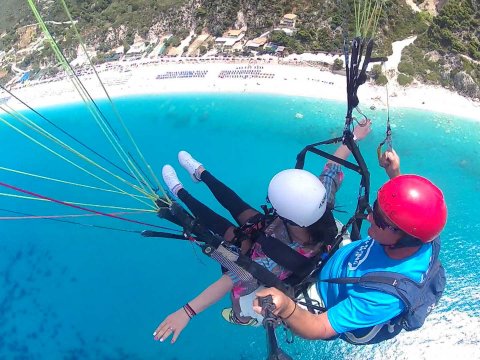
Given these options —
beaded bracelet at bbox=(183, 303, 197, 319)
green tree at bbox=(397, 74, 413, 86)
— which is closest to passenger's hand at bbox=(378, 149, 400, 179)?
beaded bracelet at bbox=(183, 303, 197, 319)

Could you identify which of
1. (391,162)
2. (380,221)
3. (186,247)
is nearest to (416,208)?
(380,221)

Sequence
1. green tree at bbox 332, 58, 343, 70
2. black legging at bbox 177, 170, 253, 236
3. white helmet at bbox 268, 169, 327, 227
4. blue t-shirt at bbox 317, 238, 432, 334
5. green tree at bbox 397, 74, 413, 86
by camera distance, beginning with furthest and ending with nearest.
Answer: green tree at bbox 332, 58, 343, 70, green tree at bbox 397, 74, 413, 86, black legging at bbox 177, 170, 253, 236, white helmet at bbox 268, 169, 327, 227, blue t-shirt at bbox 317, 238, 432, 334

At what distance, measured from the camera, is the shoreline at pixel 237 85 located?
1677 centimetres

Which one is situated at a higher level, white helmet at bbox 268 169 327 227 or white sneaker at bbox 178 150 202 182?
→ white helmet at bbox 268 169 327 227

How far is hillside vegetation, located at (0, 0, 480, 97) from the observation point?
17828 mm

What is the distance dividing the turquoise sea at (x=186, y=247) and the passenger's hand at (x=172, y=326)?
6.23 ft

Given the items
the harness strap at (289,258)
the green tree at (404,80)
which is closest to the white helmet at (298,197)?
the harness strap at (289,258)

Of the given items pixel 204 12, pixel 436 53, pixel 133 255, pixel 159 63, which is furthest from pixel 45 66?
pixel 436 53

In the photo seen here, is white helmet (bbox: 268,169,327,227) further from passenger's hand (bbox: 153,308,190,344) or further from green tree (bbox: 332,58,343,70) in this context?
green tree (bbox: 332,58,343,70)

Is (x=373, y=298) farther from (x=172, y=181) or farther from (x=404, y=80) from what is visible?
(x=404, y=80)

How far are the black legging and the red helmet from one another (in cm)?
196

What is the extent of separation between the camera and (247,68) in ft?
66.4

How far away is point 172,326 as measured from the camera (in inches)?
111

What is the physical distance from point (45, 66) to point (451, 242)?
27.2 metres
